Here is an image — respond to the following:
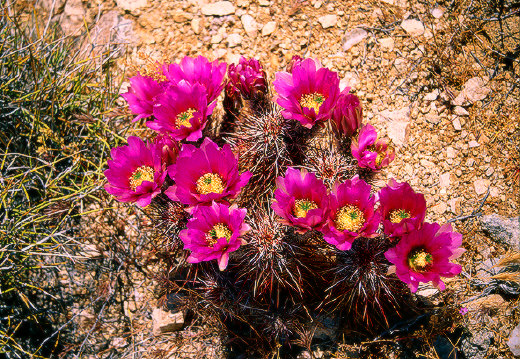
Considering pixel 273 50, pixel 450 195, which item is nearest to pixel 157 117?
pixel 273 50

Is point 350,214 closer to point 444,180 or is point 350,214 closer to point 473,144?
point 444,180

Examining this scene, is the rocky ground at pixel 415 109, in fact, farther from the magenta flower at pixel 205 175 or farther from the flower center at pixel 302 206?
the magenta flower at pixel 205 175

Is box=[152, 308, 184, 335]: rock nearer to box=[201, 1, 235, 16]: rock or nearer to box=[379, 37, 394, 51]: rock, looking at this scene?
box=[201, 1, 235, 16]: rock

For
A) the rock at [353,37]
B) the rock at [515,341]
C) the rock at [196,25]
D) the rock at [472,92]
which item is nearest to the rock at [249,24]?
the rock at [196,25]

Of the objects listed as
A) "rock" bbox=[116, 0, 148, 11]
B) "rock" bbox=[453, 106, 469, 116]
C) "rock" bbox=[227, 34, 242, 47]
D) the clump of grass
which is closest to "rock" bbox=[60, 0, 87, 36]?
the clump of grass

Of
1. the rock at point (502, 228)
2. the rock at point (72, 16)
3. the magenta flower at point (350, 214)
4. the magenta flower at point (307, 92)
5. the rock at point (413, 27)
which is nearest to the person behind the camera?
the magenta flower at point (350, 214)

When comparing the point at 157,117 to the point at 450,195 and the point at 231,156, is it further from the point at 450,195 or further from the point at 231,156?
the point at 450,195
